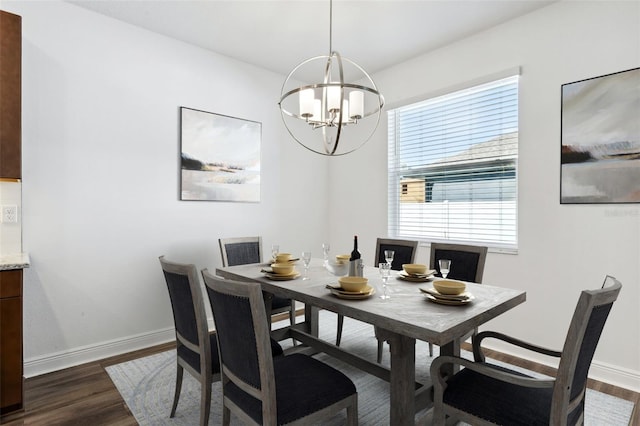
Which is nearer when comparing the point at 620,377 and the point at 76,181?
the point at 620,377

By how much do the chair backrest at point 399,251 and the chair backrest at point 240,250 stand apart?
116 centimetres

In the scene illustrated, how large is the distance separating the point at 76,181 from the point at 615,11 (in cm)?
426

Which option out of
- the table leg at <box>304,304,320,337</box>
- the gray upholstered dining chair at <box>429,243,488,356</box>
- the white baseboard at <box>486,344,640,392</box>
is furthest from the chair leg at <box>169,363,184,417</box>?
the white baseboard at <box>486,344,640,392</box>

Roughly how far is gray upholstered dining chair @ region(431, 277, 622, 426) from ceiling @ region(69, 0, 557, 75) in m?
2.44

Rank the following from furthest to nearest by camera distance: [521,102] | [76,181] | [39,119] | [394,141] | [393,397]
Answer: [394,141] → [521,102] → [76,181] → [39,119] → [393,397]

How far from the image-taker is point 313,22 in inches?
119

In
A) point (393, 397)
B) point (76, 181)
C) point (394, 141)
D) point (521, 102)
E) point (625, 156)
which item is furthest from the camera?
point (394, 141)

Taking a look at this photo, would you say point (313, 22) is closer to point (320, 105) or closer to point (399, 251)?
point (320, 105)

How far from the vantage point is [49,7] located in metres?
2.66

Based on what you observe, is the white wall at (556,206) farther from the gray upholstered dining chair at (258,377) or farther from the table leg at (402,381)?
the gray upholstered dining chair at (258,377)

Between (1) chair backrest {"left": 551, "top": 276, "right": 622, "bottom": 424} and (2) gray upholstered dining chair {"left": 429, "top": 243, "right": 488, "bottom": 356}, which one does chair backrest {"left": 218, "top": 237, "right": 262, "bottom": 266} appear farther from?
(1) chair backrest {"left": 551, "top": 276, "right": 622, "bottom": 424}

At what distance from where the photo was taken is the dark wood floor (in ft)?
6.70

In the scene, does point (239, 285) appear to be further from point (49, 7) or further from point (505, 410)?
point (49, 7)

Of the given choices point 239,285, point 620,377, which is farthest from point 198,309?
point 620,377
